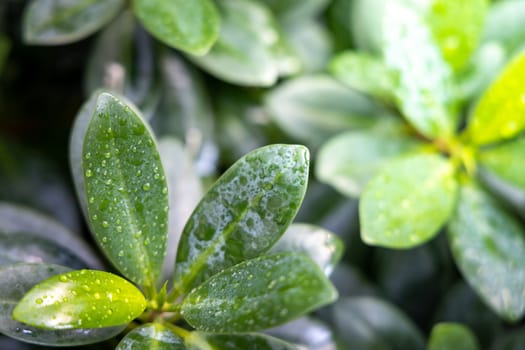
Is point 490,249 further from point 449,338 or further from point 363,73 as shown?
point 363,73

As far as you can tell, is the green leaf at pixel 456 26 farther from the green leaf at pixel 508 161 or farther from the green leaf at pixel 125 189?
the green leaf at pixel 125 189

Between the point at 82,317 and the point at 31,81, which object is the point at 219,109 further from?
the point at 82,317

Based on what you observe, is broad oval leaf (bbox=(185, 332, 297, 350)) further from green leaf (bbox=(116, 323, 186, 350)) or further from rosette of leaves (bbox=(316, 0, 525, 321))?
rosette of leaves (bbox=(316, 0, 525, 321))

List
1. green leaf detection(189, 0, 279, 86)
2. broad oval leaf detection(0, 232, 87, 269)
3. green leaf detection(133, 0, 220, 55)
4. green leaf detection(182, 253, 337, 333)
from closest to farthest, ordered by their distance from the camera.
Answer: green leaf detection(182, 253, 337, 333), broad oval leaf detection(0, 232, 87, 269), green leaf detection(133, 0, 220, 55), green leaf detection(189, 0, 279, 86)

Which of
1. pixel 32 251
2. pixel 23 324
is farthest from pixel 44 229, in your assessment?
pixel 23 324

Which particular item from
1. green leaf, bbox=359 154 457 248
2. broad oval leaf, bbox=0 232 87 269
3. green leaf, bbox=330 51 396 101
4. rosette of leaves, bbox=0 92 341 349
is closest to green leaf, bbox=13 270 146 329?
rosette of leaves, bbox=0 92 341 349

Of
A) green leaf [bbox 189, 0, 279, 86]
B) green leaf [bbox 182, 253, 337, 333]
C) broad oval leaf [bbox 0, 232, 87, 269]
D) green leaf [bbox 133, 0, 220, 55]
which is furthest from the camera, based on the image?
green leaf [bbox 189, 0, 279, 86]

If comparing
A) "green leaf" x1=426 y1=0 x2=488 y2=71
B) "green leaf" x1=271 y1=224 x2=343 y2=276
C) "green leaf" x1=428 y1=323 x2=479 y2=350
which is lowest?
"green leaf" x1=428 y1=323 x2=479 y2=350
